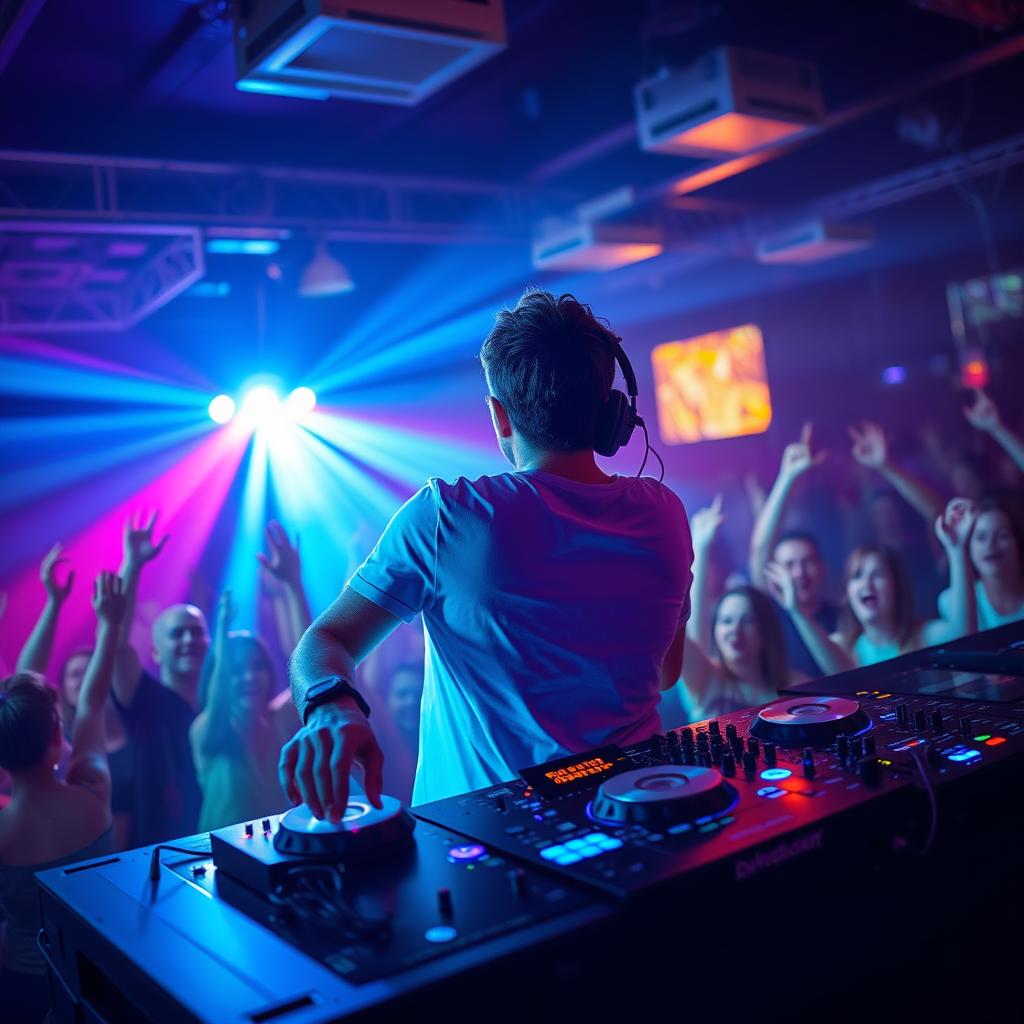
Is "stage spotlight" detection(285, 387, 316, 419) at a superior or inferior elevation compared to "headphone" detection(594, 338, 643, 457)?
superior

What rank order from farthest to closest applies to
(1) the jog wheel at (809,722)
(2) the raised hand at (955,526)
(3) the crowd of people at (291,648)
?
(3) the crowd of people at (291,648), (2) the raised hand at (955,526), (1) the jog wheel at (809,722)

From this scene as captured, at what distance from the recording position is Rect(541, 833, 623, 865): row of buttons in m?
0.91

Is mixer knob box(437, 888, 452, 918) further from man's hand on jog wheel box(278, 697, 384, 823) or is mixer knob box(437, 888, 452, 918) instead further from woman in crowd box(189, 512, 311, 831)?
woman in crowd box(189, 512, 311, 831)

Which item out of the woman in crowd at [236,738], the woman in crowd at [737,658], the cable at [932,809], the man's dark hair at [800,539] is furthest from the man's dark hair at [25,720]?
the man's dark hair at [800,539]

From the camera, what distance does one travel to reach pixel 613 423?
4.81 ft

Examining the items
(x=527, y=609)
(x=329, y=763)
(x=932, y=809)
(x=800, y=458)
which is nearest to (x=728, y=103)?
(x=800, y=458)

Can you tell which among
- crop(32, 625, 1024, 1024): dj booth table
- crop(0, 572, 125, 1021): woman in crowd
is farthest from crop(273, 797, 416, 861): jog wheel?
crop(0, 572, 125, 1021): woman in crowd

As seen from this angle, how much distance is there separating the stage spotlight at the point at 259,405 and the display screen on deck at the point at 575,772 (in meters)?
5.50

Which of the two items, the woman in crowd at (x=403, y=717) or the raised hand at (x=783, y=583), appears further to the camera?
the woman in crowd at (x=403, y=717)

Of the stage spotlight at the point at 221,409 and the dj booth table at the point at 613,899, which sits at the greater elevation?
the stage spotlight at the point at 221,409

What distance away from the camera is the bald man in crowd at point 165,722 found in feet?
14.7

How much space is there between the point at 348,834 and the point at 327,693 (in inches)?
7.5

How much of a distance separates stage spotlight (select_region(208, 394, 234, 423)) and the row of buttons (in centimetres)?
574

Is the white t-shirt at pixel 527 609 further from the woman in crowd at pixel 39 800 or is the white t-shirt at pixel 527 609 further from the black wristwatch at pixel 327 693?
the woman in crowd at pixel 39 800
